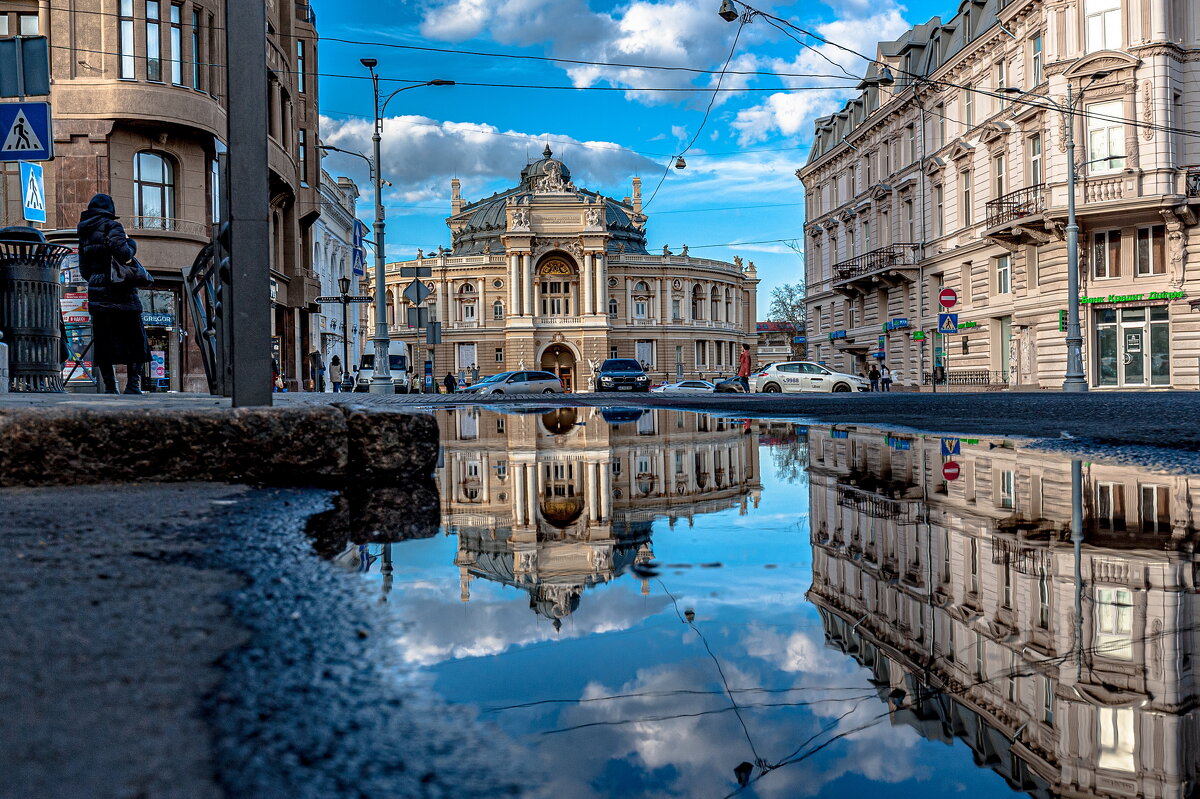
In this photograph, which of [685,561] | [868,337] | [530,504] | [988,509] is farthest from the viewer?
[868,337]

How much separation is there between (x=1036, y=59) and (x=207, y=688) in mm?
31958

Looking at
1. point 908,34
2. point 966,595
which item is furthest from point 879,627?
point 908,34

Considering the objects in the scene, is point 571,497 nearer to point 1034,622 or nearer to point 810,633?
point 810,633

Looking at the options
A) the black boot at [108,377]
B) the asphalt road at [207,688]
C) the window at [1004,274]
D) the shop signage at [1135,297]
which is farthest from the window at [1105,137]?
the asphalt road at [207,688]

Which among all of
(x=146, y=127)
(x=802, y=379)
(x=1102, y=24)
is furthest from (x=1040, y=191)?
(x=146, y=127)

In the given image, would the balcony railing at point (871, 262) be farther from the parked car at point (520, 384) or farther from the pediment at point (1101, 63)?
the parked car at point (520, 384)

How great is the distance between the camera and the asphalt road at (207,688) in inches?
35.4

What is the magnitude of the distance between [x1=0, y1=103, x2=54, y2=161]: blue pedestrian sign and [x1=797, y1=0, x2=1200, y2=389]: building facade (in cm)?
1652

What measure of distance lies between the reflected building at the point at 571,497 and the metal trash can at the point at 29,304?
5878 mm

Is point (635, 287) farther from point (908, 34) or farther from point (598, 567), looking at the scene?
point (598, 567)

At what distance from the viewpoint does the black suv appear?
3425 centimetres

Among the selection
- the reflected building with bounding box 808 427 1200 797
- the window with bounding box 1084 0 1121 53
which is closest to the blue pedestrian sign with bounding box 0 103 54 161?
the reflected building with bounding box 808 427 1200 797

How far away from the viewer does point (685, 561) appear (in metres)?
2.22

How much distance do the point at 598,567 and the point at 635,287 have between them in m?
77.1
